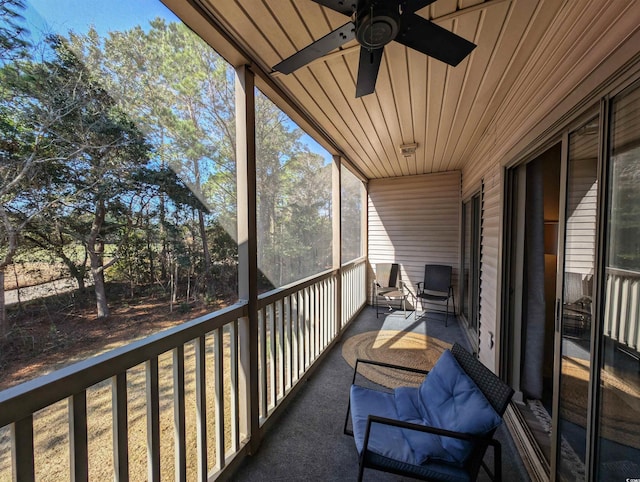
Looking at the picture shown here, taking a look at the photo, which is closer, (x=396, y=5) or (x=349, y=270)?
(x=396, y=5)

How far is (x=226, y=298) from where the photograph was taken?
1738 mm

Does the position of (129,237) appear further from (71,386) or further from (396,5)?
(396,5)

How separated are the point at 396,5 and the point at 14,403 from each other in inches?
69.6

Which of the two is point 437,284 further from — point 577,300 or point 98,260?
point 98,260

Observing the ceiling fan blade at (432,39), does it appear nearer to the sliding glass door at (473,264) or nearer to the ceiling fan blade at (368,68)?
the ceiling fan blade at (368,68)

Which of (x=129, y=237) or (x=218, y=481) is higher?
(x=129, y=237)

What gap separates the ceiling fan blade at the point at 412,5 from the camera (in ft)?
3.10

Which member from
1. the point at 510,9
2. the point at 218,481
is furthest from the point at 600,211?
the point at 218,481

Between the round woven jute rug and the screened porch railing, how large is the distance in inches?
27.5

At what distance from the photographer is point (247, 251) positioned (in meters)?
1.65

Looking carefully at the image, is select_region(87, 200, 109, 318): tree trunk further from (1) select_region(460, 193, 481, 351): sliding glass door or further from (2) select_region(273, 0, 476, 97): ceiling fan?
(1) select_region(460, 193, 481, 351): sliding glass door

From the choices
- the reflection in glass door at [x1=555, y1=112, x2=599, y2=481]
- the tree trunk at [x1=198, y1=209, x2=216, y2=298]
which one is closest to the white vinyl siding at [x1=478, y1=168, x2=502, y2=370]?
the reflection in glass door at [x1=555, y1=112, x2=599, y2=481]

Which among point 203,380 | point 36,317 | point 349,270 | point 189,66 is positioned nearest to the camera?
point 36,317

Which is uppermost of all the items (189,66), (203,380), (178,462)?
(189,66)
